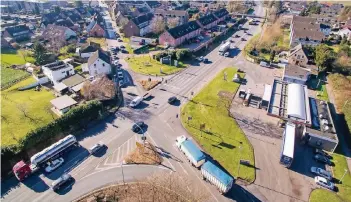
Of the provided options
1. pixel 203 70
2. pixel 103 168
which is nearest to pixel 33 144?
pixel 103 168

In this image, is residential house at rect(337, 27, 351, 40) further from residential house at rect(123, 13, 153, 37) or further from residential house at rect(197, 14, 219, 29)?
residential house at rect(123, 13, 153, 37)

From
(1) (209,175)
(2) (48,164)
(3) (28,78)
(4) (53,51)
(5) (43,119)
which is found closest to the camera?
(1) (209,175)

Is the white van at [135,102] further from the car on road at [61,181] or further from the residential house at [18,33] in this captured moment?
the residential house at [18,33]

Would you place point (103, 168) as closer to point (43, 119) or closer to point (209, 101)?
point (43, 119)

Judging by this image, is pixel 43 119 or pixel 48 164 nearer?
pixel 48 164

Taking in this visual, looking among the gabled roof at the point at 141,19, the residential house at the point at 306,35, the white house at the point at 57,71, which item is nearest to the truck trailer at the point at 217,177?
the white house at the point at 57,71

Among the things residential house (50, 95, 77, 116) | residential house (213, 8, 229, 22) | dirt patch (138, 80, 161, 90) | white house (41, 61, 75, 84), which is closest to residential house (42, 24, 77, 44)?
white house (41, 61, 75, 84)

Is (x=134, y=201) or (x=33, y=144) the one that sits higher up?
(x=33, y=144)
